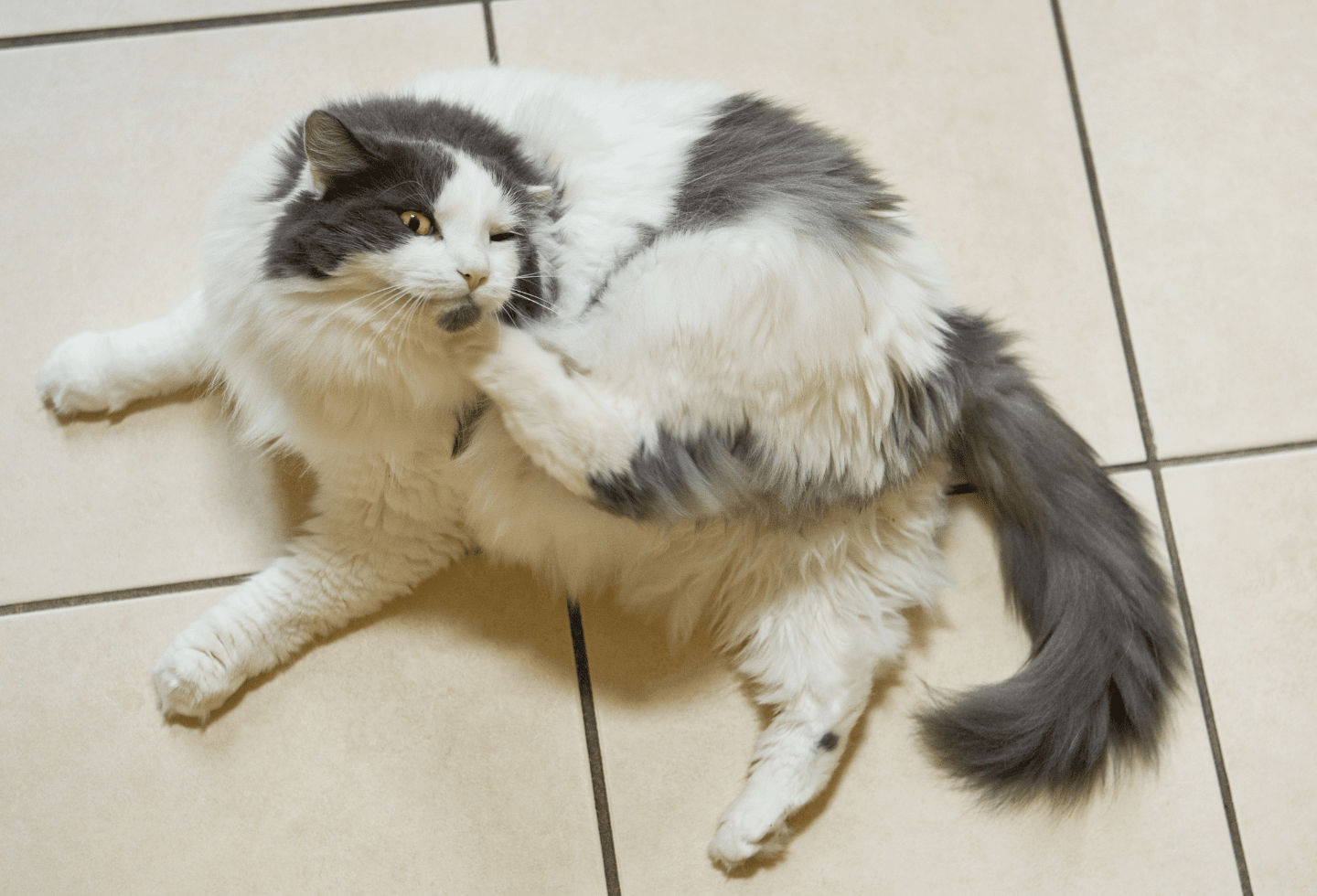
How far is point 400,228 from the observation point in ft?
3.14

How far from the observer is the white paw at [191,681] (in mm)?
1255

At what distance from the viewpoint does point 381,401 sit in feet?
3.63

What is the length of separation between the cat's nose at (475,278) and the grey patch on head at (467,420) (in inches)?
8.2

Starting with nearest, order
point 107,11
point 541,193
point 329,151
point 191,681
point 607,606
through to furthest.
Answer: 1. point 329,151
2. point 541,193
3. point 191,681
4. point 607,606
5. point 107,11

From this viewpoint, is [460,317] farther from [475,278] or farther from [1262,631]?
[1262,631]

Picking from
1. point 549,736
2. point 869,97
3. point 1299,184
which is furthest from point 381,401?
point 1299,184

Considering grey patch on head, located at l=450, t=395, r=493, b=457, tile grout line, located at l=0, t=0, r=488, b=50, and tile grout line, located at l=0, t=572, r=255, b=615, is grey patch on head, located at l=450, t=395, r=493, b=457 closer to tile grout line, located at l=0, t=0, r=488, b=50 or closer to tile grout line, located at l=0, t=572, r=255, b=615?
tile grout line, located at l=0, t=572, r=255, b=615

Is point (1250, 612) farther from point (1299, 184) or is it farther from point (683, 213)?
point (683, 213)

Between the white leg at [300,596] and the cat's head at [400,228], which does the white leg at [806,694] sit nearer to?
the white leg at [300,596]

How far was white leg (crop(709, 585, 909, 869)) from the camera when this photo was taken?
1.26 meters

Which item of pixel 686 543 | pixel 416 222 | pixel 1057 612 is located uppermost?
pixel 416 222

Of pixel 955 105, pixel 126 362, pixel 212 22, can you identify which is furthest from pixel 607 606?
pixel 212 22

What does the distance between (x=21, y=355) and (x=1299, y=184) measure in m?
2.10

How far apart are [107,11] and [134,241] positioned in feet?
1.30
